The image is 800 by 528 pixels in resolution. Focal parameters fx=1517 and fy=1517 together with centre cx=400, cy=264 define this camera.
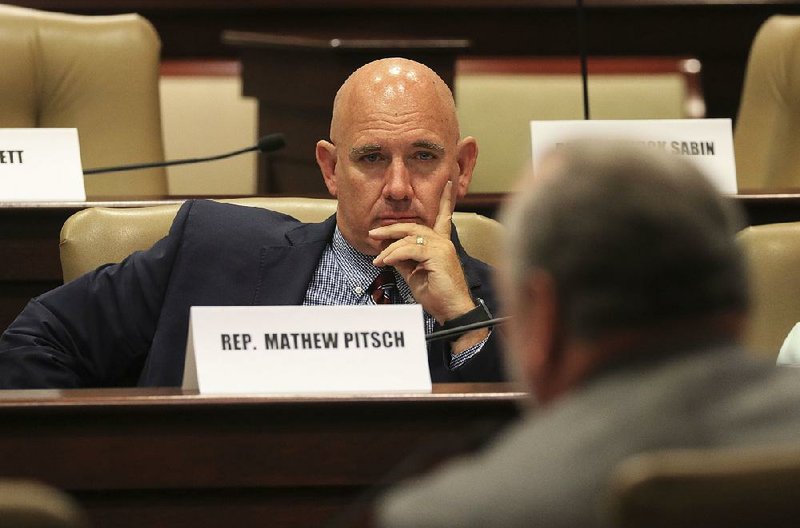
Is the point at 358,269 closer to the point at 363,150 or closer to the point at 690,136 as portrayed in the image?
the point at 363,150

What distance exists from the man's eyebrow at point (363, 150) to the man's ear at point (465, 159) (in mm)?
187

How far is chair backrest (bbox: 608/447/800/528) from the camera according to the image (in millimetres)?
Result: 984

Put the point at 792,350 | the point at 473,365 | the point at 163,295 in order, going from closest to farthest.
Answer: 1. the point at 792,350
2. the point at 473,365
3. the point at 163,295

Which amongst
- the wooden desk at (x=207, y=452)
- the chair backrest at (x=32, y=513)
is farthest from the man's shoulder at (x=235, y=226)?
the chair backrest at (x=32, y=513)

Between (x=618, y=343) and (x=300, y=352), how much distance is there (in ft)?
3.24

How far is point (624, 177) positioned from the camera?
1.02 meters

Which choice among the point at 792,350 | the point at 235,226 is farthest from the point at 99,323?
the point at 792,350

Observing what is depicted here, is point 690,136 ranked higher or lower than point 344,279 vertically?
higher

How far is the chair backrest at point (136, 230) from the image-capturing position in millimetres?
2721

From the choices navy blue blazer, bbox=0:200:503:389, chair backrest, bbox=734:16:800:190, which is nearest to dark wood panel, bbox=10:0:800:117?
chair backrest, bbox=734:16:800:190

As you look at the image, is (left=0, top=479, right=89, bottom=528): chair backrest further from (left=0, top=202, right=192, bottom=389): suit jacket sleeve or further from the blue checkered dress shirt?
the blue checkered dress shirt

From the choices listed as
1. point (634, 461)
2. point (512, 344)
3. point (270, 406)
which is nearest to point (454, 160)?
point (270, 406)

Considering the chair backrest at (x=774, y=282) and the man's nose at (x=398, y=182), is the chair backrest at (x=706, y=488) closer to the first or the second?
the chair backrest at (x=774, y=282)

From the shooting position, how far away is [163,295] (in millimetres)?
2715
